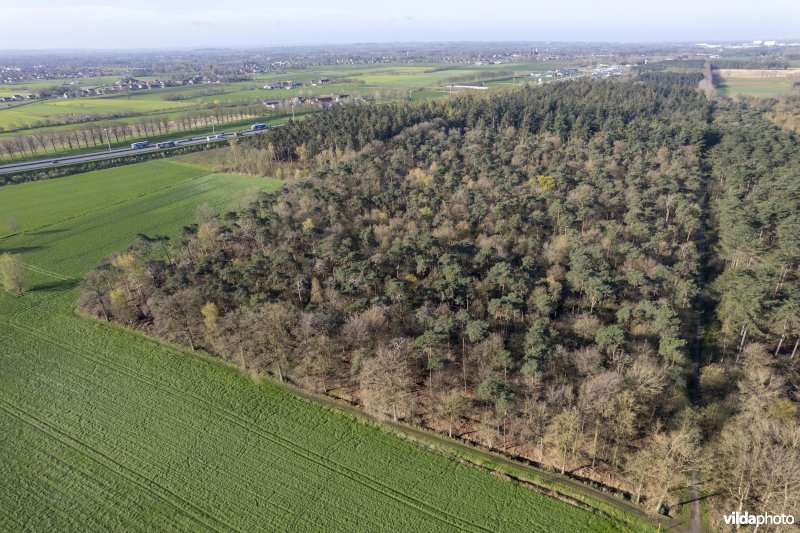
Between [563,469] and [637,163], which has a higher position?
[637,163]

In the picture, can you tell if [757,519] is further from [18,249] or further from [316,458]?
[18,249]

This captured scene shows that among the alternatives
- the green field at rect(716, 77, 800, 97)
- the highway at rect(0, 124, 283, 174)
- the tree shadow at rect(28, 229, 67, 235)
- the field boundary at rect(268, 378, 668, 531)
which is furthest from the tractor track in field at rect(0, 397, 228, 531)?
the green field at rect(716, 77, 800, 97)

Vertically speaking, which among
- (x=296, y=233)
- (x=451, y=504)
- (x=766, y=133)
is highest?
(x=766, y=133)

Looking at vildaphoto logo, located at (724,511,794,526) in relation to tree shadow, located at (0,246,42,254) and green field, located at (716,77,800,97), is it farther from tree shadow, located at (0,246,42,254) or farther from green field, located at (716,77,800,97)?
green field, located at (716,77,800,97)

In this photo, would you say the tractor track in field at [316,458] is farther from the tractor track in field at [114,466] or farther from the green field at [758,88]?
the green field at [758,88]

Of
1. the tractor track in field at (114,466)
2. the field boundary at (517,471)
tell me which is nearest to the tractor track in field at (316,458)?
the field boundary at (517,471)

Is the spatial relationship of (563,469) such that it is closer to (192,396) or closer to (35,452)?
A: (192,396)

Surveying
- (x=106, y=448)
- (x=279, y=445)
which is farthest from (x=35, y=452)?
(x=279, y=445)
